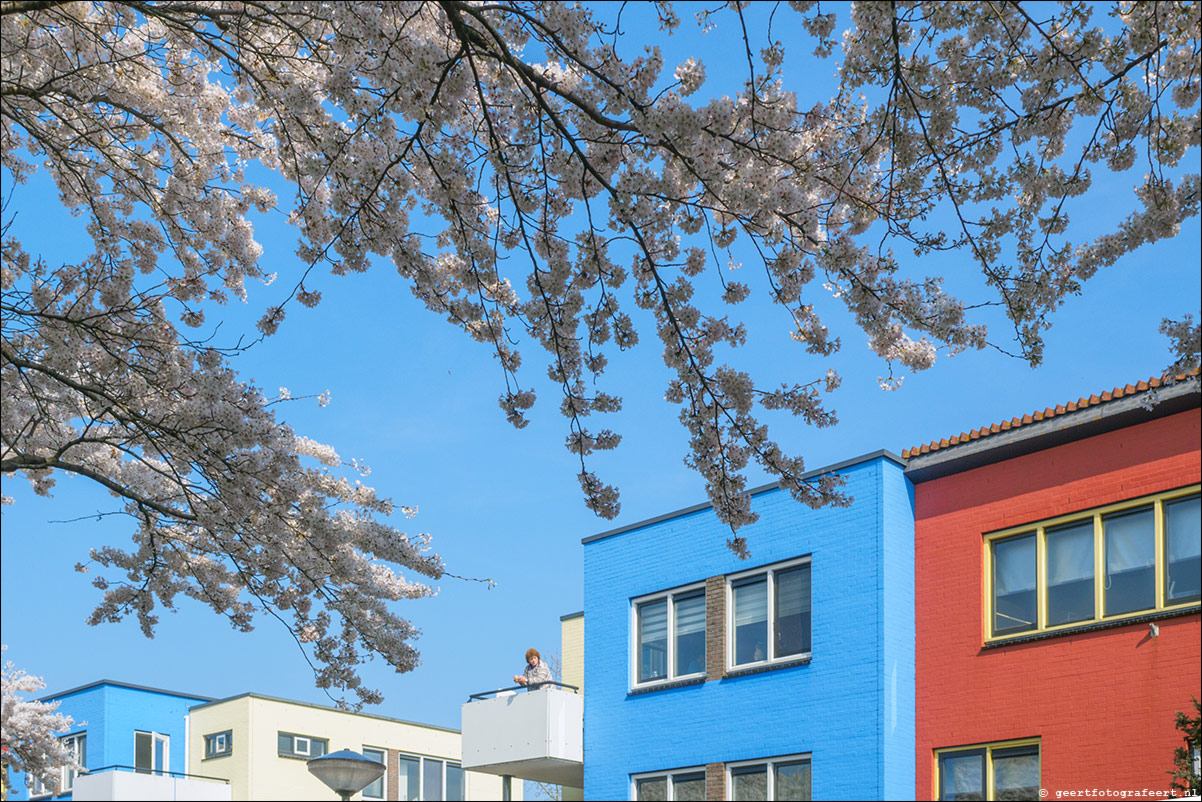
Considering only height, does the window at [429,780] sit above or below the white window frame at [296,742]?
below

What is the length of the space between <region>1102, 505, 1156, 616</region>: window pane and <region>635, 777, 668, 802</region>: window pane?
6.70 metres

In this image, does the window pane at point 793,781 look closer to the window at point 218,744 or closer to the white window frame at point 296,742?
the white window frame at point 296,742

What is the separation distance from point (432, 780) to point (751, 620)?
20461 millimetres

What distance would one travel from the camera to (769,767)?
1574 centimetres

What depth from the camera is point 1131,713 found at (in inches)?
509

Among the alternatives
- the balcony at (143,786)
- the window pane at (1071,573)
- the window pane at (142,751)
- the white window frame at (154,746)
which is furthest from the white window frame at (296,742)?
the window pane at (1071,573)

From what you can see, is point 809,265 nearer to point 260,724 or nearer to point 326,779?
point 326,779

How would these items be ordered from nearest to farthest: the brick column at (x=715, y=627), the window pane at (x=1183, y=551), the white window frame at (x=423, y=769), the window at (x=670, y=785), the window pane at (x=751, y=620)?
the window pane at (x=1183, y=551) → the window pane at (x=751, y=620) → the window at (x=670, y=785) → the brick column at (x=715, y=627) → the white window frame at (x=423, y=769)

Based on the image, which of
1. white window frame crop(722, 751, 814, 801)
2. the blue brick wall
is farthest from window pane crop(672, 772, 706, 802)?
the blue brick wall

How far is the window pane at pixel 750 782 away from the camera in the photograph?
15781mm

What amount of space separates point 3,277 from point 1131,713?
1169 cm

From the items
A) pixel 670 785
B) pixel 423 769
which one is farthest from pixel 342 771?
pixel 423 769

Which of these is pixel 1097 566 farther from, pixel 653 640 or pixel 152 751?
pixel 152 751

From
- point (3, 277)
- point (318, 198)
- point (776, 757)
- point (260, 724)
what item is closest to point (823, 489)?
point (318, 198)
